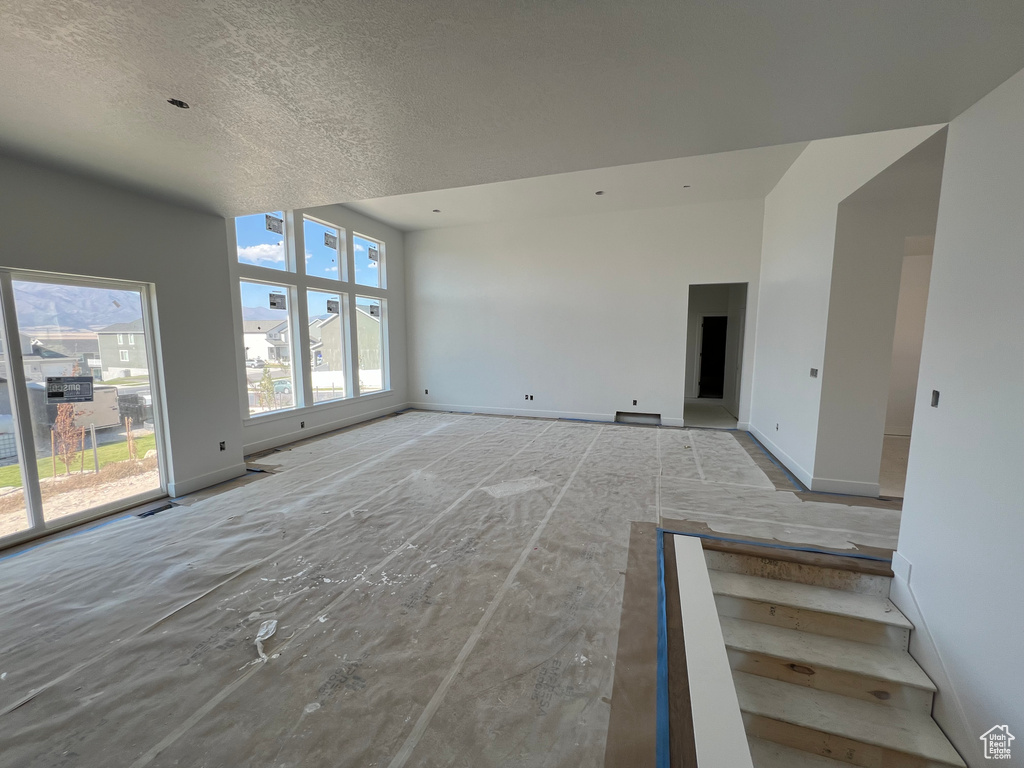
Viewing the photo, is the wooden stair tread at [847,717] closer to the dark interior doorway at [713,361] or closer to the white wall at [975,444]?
the white wall at [975,444]

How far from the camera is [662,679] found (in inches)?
66.2

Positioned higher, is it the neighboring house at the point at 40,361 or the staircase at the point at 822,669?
the neighboring house at the point at 40,361

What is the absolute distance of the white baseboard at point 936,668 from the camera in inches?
68.4

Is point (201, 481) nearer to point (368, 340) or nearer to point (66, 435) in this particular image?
point (66, 435)

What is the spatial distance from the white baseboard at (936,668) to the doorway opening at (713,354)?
4241mm

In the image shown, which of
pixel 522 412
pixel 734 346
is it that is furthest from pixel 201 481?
pixel 734 346

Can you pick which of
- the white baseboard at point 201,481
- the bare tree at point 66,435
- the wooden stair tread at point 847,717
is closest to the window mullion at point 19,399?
the bare tree at point 66,435

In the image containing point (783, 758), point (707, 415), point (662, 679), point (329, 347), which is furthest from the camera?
point (707, 415)

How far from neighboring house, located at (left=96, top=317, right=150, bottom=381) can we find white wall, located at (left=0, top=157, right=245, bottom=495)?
170mm

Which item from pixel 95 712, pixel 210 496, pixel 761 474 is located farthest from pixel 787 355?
pixel 210 496

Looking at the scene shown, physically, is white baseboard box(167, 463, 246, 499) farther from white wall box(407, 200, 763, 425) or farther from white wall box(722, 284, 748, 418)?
white wall box(722, 284, 748, 418)

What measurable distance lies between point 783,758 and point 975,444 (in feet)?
5.79

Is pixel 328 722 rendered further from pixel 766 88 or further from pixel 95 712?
pixel 766 88

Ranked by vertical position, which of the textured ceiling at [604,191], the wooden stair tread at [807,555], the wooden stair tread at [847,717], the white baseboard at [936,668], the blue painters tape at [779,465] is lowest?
the wooden stair tread at [847,717]
